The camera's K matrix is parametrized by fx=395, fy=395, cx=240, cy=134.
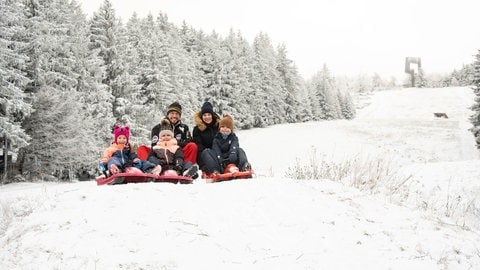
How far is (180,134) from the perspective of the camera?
8.51m

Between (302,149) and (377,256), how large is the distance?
27.3 metres

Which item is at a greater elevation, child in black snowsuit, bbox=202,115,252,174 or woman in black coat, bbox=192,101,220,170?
woman in black coat, bbox=192,101,220,170

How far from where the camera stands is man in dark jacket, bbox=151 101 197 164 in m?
8.07

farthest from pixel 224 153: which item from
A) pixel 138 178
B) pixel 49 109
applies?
pixel 49 109

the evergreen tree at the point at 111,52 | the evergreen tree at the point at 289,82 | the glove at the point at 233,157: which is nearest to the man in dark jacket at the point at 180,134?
the glove at the point at 233,157

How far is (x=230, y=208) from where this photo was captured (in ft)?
15.3

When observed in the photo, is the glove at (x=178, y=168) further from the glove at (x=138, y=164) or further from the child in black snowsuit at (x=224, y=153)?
the glove at (x=138, y=164)

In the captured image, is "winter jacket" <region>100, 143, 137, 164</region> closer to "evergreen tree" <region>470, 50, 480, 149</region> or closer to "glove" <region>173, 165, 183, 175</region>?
"glove" <region>173, 165, 183, 175</region>

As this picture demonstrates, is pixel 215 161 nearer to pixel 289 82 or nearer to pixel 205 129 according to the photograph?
pixel 205 129

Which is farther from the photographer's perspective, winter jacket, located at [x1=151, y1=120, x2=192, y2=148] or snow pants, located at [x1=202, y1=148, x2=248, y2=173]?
winter jacket, located at [x1=151, y1=120, x2=192, y2=148]

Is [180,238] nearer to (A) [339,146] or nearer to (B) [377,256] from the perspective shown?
(B) [377,256]

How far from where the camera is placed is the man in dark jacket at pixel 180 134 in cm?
807

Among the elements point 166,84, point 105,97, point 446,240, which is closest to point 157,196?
point 446,240

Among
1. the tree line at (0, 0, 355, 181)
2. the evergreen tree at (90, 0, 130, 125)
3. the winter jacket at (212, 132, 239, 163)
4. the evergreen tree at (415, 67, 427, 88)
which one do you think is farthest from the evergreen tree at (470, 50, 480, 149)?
the evergreen tree at (415, 67, 427, 88)
